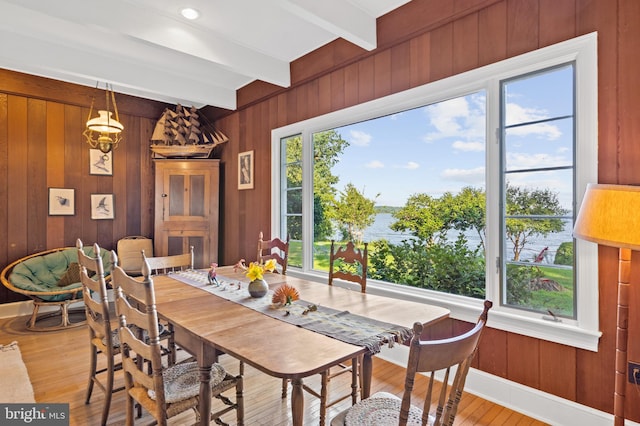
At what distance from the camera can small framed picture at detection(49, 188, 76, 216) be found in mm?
4422

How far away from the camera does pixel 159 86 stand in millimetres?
4062

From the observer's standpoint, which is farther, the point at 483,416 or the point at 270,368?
the point at 483,416

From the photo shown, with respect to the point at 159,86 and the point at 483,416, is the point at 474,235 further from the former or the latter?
the point at 159,86

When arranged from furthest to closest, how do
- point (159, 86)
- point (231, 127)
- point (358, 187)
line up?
point (231, 127), point (159, 86), point (358, 187)

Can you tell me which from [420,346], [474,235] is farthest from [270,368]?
[474,235]

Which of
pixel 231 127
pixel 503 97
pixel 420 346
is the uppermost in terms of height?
pixel 231 127

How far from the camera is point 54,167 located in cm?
444

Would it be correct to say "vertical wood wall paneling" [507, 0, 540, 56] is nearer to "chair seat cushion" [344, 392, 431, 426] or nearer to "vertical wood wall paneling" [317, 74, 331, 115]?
"vertical wood wall paneling" [317, 74, 331, 115]

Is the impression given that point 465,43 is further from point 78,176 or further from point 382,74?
point 78,176

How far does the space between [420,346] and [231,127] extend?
4.45m

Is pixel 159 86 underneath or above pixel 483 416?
above

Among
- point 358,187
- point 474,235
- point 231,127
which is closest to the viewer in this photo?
point 474,235

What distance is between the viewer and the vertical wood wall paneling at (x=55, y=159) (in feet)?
14.4

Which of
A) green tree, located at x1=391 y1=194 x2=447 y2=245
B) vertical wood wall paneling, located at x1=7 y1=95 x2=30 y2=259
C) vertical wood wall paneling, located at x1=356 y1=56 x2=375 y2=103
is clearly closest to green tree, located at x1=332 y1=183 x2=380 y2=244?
green tree, located at x1=391 y1=194 x2=447 y2=245
